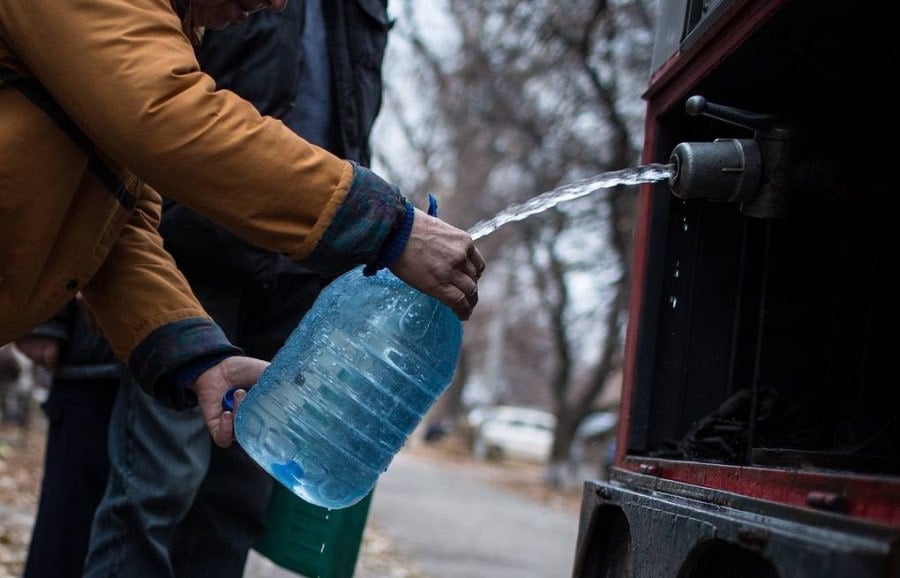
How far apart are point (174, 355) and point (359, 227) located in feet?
2.21

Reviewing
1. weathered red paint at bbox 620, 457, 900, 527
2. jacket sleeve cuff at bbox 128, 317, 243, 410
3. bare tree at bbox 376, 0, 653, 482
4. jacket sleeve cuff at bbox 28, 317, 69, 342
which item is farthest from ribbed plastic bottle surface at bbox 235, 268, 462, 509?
bare tree at bbox 376, 0, 653, 482

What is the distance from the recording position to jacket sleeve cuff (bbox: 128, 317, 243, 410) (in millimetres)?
2178

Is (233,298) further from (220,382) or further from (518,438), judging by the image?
(518,438)

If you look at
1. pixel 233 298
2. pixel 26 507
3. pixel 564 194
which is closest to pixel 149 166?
pixel 564 194

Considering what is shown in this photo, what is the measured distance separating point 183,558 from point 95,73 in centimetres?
172

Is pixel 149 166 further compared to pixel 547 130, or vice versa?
pixel 547 130

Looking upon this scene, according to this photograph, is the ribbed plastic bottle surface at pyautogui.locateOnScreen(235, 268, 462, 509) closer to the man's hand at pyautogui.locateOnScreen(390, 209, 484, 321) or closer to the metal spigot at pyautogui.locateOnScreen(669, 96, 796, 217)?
the man's hand at pyautogui.locateOnScreen(390, 209, 484, 321)

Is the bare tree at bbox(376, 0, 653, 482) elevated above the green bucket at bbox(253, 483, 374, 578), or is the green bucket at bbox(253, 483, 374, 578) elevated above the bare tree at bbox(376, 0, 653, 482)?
the bare tree at bbox(376, 0, 653, 482)

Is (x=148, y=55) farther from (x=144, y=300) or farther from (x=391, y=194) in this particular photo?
(x=144, y=300)

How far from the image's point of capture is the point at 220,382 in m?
2.18

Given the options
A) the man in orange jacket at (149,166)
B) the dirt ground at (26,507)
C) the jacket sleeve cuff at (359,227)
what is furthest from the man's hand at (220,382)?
the dirt ground at (26,507)

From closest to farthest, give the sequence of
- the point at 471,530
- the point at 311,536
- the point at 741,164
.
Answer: the point at 741,164 < the point at 311,536 < the point at 471,530

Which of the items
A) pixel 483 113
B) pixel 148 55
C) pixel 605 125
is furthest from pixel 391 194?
pixel 483 113

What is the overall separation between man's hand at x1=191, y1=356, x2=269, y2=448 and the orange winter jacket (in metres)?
0.43
